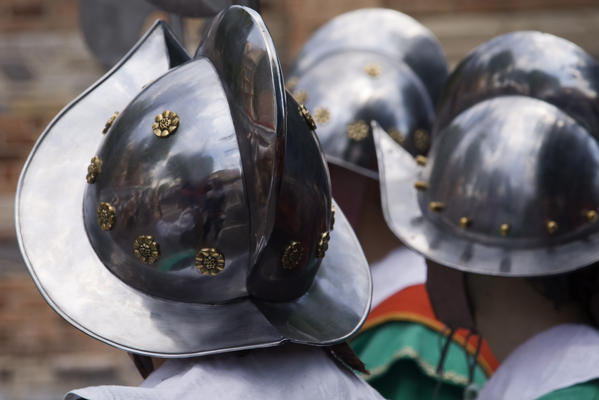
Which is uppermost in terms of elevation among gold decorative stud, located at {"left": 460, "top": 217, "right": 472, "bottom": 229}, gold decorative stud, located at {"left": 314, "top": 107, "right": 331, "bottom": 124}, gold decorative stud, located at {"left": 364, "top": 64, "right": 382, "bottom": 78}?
gold decorative stud, located at {"left": 460, "top": 217, "right": 472, "bottom": 229}

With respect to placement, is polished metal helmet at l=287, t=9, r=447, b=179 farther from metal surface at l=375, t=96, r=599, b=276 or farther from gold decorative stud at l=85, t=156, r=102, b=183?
gold decorative stud at l=85, t=156, r=102, b=183

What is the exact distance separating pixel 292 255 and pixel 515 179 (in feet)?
3.47

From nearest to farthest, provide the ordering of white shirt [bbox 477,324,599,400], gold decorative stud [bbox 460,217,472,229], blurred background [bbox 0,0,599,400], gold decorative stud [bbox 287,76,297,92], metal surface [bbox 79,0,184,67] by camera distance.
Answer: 1. white shirt [bbox 477,324,599,400]
2. gold decorative stud [bbox 460,217,472,229]
3. metal surface [bbox 79,0,184,67]
4. gold decorative stud [bbox 287,76,297,92]
5. blurred background [bbox 0,0,599,400]

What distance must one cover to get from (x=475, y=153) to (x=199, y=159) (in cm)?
122

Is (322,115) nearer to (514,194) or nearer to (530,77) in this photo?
(530,77)

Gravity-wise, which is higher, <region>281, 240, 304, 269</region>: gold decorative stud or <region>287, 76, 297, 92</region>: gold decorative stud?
<region>281, 240, 304, 269</region>: gold decorative stud

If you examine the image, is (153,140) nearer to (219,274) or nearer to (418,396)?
(219,274)

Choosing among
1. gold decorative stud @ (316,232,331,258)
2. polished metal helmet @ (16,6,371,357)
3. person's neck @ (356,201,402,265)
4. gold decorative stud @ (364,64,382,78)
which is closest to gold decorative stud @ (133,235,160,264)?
polished metal helmet @ (16,6,371,357)

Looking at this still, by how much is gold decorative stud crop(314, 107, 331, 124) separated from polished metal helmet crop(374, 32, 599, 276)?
1.95ft

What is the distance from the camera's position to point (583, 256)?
256cm

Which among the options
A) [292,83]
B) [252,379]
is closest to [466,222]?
[252,379]

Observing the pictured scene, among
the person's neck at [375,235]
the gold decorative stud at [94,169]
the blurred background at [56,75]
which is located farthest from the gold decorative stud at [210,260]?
the blurred background at [56,75]

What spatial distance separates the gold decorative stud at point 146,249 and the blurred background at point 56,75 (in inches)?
155

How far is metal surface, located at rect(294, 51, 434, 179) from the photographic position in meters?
3.47
